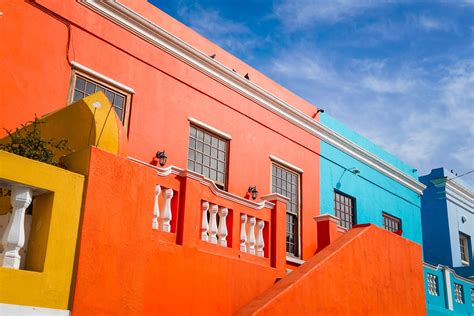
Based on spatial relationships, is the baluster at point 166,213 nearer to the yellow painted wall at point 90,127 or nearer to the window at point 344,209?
the yellow painted wall at point 90,127

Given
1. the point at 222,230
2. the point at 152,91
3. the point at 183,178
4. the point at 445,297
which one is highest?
the point at 152,91

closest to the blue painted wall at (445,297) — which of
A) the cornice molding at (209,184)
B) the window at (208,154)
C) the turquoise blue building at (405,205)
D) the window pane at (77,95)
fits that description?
the turquoise blue building at (405,205)

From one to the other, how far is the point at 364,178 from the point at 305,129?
266cm

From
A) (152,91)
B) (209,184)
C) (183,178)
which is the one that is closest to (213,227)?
(209,184)

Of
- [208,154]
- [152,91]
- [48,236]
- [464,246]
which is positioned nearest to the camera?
[48,236]

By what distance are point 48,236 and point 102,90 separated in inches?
168

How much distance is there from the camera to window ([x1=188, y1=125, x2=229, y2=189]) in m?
9.73

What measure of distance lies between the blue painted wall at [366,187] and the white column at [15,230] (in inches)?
340

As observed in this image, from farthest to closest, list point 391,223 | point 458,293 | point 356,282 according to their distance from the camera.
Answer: point 391,223, point 458,293, point 356,282

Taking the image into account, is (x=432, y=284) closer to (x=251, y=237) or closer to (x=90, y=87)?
(x=251, y=237)

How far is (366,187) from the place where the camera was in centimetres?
1410

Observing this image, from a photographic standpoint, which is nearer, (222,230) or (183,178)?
(183,178)

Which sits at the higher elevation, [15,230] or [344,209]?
[344,209]

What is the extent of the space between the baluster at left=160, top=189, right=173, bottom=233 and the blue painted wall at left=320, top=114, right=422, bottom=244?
666 centimetres
